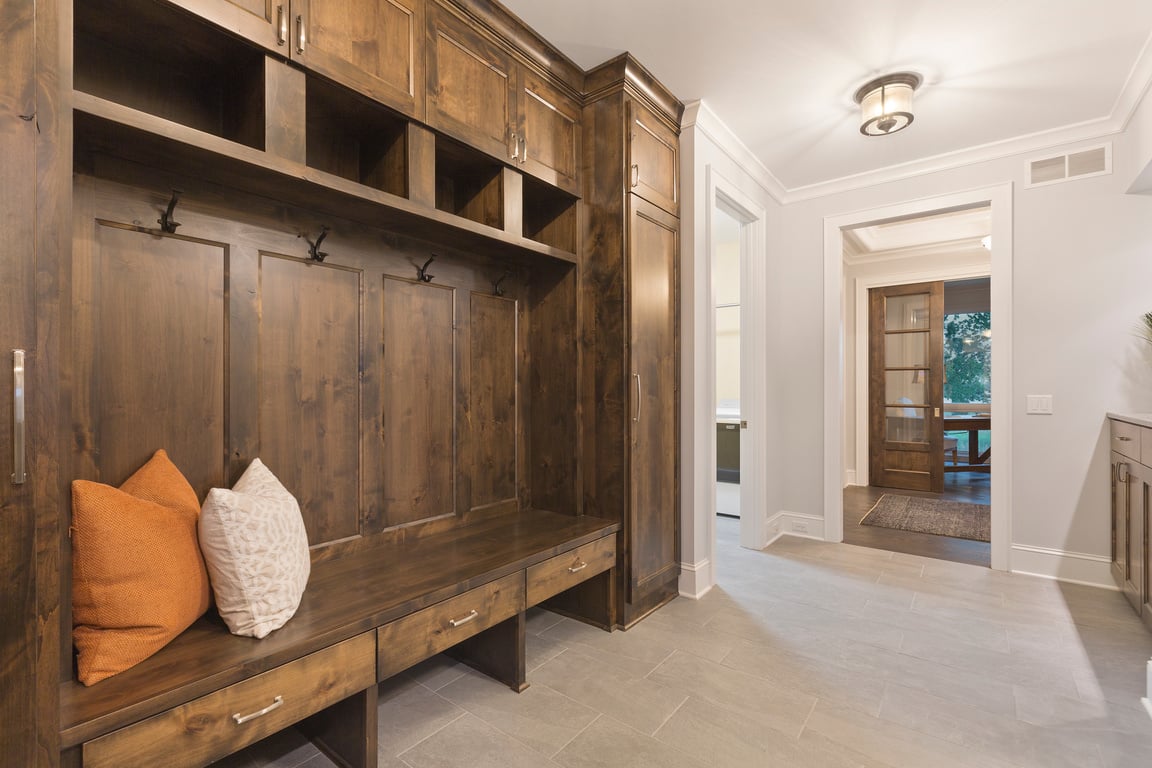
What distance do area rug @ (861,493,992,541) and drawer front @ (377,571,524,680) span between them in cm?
368

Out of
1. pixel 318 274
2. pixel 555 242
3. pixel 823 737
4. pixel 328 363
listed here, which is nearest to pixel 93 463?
pixel 328 363

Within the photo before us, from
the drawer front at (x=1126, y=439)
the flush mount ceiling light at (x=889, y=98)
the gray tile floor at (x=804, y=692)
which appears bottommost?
the gray tile floor at (x=804, y=692)

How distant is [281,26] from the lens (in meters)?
1.54

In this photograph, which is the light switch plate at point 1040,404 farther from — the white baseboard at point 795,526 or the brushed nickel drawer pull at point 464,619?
the brushed nickel drawer pull at point 464,619

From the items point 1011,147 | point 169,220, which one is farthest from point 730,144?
point 169,220

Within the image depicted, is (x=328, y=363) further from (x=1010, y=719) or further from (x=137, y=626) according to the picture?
(x=1010, y=719)

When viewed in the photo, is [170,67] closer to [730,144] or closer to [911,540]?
[730,144]

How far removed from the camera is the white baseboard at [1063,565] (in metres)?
3.10

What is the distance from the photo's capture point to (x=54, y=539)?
1075mm

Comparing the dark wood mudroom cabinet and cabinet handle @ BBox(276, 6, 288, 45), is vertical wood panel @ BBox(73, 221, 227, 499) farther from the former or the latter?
cabinet handle @ BBox(276, 6, 288, 45)

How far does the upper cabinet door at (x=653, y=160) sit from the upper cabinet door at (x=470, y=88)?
593mm

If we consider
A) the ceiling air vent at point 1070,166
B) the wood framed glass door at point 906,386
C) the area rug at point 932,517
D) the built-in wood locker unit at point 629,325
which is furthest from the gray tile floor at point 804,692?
the wood framed glass door at point 906,386

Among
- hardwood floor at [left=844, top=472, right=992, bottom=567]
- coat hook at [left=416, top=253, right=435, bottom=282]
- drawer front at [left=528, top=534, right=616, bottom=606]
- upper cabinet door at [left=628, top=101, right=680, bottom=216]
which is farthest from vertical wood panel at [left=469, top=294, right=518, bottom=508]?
hardwood floor at [left=844, top=472, right=992, bottom=567]

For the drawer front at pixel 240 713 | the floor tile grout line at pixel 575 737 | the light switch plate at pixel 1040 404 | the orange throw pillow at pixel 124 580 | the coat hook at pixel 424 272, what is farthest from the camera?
the light switch plate at pixel 1040 404
